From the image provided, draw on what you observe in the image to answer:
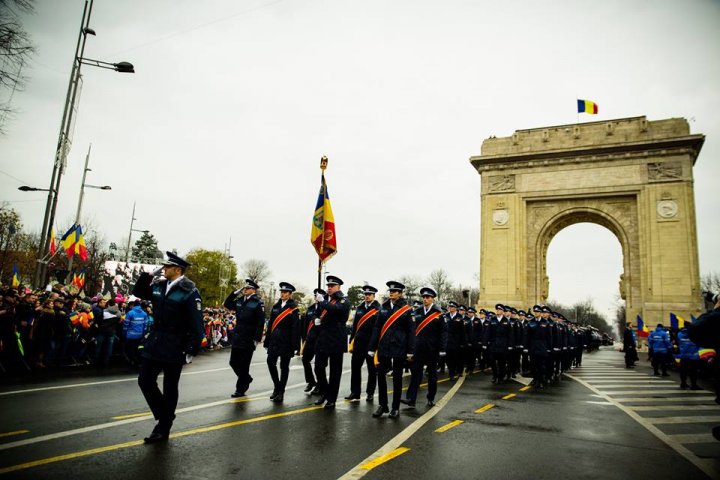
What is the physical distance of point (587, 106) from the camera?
38250mm

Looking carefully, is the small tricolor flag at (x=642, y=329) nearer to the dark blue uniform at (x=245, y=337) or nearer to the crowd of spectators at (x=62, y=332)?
the dark blue uniform at (x=245, y=337)

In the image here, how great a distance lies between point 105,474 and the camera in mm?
4219

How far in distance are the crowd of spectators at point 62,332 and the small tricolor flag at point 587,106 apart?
36.6 meters

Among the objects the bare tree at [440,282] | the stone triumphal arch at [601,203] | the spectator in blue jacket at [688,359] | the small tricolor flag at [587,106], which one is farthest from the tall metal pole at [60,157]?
the bare tree at [440,282]

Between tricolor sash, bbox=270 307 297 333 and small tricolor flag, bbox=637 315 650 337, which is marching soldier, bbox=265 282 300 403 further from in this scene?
small tricolor flag, bbox=637 315 650 337

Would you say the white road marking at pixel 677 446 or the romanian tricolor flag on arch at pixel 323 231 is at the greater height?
the romanian tricolor flag on arch at pixel 323 231

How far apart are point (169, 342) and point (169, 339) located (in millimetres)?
38

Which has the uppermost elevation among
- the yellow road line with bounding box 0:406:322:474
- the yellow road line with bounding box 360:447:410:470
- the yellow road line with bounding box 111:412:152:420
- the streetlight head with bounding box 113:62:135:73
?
the streetlight head with bounding box 113:62:135:73

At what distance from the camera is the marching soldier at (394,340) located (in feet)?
26.6

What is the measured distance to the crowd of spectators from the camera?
11.6 meters

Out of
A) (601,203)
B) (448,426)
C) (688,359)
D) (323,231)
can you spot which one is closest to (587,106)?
(601,203)

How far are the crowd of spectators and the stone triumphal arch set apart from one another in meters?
28.9

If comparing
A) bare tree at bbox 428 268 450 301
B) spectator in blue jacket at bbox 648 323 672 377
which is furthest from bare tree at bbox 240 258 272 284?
spectator in blue jacket at bbox 648 323 672 377

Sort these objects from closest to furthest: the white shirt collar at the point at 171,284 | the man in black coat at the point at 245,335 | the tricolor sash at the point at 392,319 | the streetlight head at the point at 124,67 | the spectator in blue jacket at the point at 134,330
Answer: the white shirt collar at the point at 171,284 < the tricolor sash at the point at 392,319 < the man in black coat at the point at 245,335 < the spectator in blue jacket at the point at 134,330 < the streetlight head at the point at 124,67
